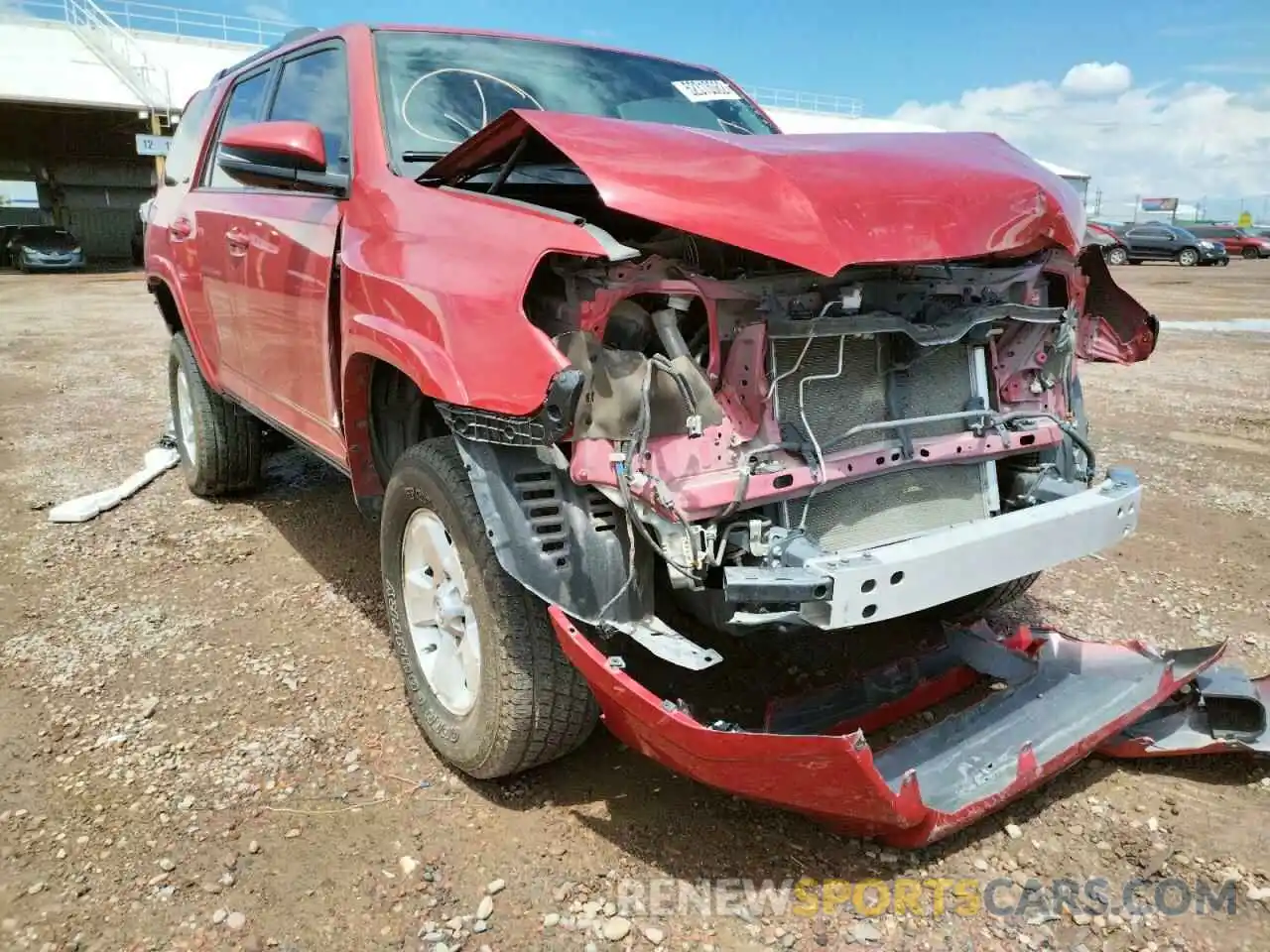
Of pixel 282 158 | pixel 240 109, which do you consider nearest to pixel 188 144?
pixel 240 109

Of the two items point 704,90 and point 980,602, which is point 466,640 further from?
point 704,90

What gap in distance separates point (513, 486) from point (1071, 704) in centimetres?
164

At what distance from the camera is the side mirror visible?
275 centimetres

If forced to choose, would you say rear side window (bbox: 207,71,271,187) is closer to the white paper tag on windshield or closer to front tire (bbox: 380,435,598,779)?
the white paper tag on windshield

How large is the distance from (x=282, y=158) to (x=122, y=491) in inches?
113

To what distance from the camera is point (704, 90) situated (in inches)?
155

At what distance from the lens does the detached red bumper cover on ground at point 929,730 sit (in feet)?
6.55

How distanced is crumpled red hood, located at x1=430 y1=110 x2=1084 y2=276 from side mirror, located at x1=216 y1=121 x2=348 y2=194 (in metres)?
0.53

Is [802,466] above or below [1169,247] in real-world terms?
above

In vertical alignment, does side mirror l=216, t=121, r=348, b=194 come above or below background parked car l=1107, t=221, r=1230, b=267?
above

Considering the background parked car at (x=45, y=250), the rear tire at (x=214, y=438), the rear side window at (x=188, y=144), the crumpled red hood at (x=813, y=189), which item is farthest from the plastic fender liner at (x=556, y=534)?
the background parked car at (x=45, y=250)

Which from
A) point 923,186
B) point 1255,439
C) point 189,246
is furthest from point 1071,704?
point 1255,439

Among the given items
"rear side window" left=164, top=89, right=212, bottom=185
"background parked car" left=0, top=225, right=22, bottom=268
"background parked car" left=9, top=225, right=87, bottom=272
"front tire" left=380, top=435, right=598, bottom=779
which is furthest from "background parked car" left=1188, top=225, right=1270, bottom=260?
"background parked car" left=0, top=225, right=22, bottom=268

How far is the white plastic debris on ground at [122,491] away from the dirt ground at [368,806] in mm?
199
